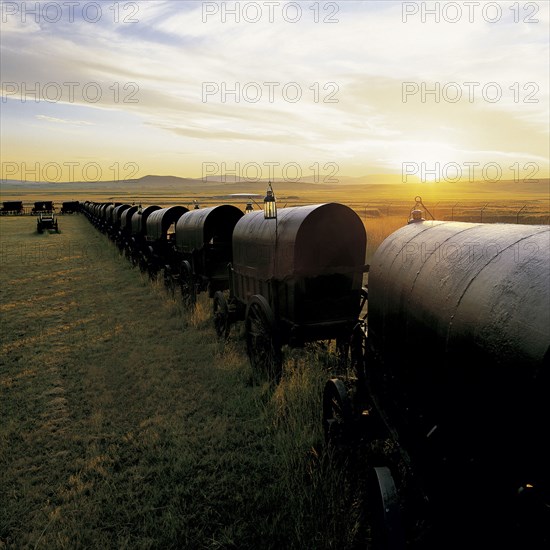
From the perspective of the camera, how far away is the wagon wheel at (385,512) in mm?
3074

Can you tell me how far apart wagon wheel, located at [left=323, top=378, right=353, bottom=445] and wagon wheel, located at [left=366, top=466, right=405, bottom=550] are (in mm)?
1029

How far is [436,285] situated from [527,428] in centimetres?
118

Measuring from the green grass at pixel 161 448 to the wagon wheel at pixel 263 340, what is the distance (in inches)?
A: 10.3

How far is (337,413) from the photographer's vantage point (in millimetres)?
5008

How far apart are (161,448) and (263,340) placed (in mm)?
2389

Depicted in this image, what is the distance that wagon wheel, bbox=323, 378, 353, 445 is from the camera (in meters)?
4.59

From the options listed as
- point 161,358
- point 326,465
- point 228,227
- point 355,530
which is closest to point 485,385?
point 355,530

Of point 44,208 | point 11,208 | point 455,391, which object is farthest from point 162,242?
point 11,208

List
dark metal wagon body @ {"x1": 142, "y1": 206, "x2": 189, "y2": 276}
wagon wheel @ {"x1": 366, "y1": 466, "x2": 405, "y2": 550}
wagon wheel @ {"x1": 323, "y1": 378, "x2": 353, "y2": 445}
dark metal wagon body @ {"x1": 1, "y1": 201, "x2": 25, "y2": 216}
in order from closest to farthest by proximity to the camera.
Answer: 1. wagon wheel @ {"x1": 366, "y1": 466, "x2": 405, "y2": 550}
2. wagon wheel @ {"x1": 323, "y1": 378, "x2": 353, "y2": 445}
3. dark metal wagon body @ {"x1": 142, "y1": 206, "x2": 189, "y2": 276}
4. dark metal wagon body @ {"x1": 1, "y1": 201, "x2": 25, "y2": 216}

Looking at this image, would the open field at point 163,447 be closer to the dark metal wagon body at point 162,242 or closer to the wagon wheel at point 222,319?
the wagon wheel at point 222,319

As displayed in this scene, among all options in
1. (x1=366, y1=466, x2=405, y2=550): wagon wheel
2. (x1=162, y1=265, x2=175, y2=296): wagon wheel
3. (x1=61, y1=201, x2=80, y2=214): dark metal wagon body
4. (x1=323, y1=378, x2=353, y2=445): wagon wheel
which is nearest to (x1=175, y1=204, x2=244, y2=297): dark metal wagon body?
(x1=162, y1=265, x2=175, y2=296): wagon wheel

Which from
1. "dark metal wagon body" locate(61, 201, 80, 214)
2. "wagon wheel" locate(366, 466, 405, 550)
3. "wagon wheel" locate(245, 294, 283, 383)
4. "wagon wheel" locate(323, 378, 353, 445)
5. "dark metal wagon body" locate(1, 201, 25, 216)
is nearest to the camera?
"wagon wheel" locate(366, 466, 405, 550)

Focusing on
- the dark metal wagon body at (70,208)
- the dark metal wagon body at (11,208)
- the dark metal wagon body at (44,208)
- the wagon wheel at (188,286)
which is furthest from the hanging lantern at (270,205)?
the dark metal wagon body at (70,208)

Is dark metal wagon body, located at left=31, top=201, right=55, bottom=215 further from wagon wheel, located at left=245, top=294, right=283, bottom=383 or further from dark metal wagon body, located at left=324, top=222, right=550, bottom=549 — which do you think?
dark metal wagon body, located at left=324, top=222, right=550, bottom=549
